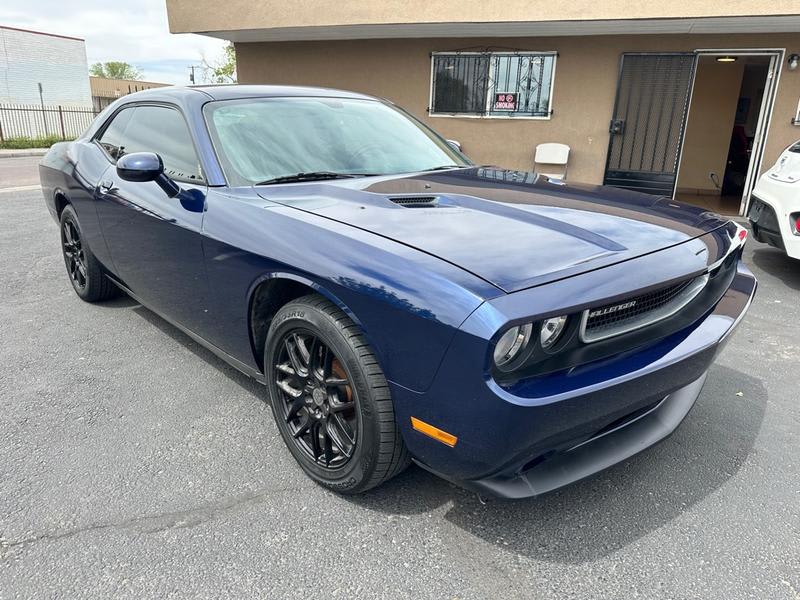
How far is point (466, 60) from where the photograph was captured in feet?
31.4

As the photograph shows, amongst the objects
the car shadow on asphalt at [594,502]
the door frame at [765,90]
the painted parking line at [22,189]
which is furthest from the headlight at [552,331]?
the painted parking line at [22,189]

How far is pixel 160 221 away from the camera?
282cm

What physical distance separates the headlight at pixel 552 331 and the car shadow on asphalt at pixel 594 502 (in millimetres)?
497

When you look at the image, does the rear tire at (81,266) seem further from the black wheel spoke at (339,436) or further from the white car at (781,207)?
the white car at (781,207)

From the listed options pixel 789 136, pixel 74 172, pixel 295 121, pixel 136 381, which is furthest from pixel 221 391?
pixel 789 136

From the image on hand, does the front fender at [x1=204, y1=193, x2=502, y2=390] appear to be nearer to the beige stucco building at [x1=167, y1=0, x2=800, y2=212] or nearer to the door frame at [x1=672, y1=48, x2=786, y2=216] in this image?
the beige stucco building at [x1=167, y1=0, x2=800, y2=212]

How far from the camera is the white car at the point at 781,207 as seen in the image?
4.75 metres

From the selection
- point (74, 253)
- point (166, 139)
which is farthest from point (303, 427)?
point (74, 253)

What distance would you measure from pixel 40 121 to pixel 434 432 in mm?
36323

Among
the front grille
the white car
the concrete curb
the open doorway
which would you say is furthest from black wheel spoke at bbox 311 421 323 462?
the concrete curb

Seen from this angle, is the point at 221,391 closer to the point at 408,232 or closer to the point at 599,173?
the point at 408,232

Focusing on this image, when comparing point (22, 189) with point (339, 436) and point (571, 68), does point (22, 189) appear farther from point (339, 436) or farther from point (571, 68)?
point (339, 436)

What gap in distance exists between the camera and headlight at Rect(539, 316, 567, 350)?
5.57 ft

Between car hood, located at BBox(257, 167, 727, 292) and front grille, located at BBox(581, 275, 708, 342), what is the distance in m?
0.15
